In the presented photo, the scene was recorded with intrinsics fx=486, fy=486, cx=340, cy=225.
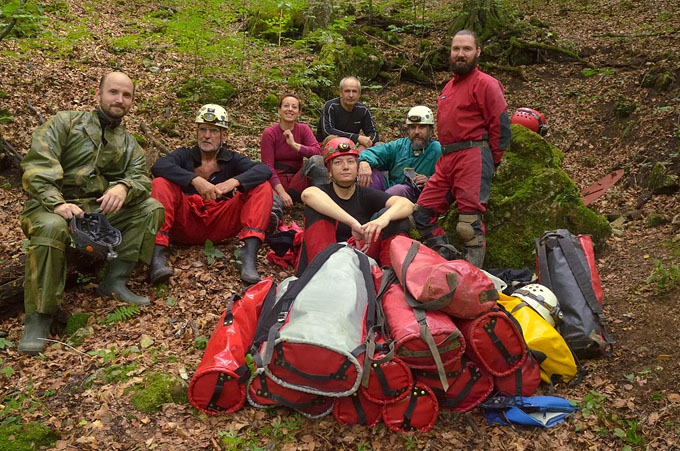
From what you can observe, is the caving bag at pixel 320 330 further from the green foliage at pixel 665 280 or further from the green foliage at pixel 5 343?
the green foliage at pixel 665 280

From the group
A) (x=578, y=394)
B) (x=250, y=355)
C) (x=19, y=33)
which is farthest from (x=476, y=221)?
(x=19, y=33)

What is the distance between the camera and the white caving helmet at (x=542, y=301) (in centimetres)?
432

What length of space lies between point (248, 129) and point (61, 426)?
717 centimetres

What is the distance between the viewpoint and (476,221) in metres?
5.70

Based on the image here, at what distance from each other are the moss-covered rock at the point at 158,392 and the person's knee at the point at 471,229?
136 inches

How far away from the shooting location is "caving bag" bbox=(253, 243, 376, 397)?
3352 mm

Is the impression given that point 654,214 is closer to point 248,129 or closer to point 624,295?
point 624,295

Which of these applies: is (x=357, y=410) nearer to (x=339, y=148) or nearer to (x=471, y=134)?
(x=339, y=148)

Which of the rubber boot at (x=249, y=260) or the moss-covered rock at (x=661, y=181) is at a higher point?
the moss-covered rock at (x=661, y=181)

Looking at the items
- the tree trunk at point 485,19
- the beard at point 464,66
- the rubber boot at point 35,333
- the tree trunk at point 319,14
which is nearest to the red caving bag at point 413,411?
the rubber boot at point 35,333

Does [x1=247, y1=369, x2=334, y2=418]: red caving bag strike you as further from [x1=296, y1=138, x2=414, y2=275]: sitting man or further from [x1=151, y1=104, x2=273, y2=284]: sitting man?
[x1=151, y1=104, x2=273, y2=284]: sitting man

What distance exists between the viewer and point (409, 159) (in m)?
7.21

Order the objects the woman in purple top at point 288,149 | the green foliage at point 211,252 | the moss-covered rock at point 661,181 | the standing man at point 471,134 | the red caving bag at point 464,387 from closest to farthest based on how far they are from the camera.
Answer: the red caving bag at point 464,387 → the standing man at point 471,134 → the green foliage at point 211,252 → the moss-covered rock at point 661,181 → the woman in purple top at point 288,149

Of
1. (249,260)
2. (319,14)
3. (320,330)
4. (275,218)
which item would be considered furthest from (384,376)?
(319,14)
